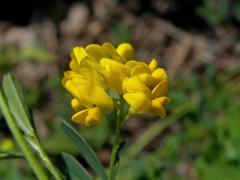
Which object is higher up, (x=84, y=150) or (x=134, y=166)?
(x=84, y=150)

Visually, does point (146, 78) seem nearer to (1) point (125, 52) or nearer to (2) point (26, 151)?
(1) point (125, 52)

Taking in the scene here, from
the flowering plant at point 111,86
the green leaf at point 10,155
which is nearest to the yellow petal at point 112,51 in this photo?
the flowering plant at point 111,86

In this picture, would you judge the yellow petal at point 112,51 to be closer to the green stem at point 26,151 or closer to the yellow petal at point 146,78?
the yellow petal at point 146,78

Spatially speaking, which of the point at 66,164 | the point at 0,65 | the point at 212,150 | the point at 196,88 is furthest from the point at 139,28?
the point at 66,164

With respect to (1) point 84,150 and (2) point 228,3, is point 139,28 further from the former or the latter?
(1) point 84,150

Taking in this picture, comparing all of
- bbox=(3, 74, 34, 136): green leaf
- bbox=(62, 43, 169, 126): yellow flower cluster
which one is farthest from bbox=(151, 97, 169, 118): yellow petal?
bbox=(3, 74, 34, 136): green leaf

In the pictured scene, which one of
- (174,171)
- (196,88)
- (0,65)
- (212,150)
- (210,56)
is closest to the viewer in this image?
(174,171)
